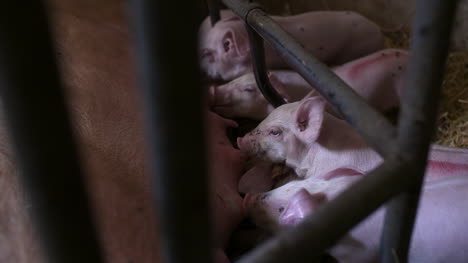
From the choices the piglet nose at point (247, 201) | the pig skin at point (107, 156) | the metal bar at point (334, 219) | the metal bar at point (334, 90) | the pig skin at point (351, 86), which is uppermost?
the metal bar at point (334, 90)

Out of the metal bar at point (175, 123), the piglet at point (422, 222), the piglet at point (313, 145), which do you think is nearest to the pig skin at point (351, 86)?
the piglet at point (313, 145)

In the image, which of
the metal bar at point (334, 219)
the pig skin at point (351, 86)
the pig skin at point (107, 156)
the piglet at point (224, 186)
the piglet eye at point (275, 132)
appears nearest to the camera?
the metal bar at point (334, 219)

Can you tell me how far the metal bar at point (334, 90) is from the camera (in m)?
0.71

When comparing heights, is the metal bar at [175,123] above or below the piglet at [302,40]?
above

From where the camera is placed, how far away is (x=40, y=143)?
1.24 ft

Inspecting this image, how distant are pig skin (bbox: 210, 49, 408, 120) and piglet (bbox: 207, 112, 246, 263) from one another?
18 cm

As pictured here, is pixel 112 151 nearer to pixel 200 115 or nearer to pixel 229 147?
pixel 229 147

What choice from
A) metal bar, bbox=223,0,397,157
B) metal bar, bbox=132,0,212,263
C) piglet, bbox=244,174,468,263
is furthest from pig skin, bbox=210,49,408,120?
metal bar, bbox=132,0,212,263

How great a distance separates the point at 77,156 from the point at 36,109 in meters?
0.05

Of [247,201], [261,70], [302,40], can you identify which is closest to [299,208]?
[247,201]

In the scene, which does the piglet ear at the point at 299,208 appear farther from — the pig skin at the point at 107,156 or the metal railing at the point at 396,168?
the metal railing at the point at 396,168

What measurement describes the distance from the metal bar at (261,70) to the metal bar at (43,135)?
121 cm

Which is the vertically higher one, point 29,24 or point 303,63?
point 29,24

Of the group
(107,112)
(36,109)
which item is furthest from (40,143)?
(107,112)
